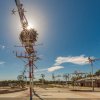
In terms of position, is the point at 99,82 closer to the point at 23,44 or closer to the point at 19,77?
the point at 19,77

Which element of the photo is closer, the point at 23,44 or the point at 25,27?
the point at 25,27

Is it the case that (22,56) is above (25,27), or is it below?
below

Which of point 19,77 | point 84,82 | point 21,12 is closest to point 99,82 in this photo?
point 84,82

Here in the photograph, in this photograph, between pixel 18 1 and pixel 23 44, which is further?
pixel 23 44

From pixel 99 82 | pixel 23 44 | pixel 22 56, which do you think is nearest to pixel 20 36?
pixel 23 44

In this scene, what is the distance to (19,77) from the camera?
149500 millimetres

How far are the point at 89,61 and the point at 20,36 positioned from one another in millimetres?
40479

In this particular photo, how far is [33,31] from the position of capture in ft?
162

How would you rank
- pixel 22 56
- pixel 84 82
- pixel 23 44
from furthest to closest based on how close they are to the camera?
1. pixel 84 82
2. pixel 23 44
3. pixel 22 56

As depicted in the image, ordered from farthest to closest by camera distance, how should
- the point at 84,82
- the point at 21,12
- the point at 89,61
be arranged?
1. the point at 84,82
2. the point at 89,61
3. the point at 21,12

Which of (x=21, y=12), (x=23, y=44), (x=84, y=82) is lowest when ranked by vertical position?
(x=84, y=82)

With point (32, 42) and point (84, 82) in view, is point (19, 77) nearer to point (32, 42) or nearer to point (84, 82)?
point (84, 82)

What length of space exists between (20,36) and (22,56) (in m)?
6.01

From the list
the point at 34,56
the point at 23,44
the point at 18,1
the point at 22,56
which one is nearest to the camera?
the point at 18,1
